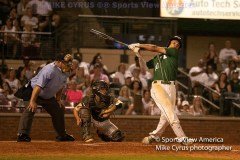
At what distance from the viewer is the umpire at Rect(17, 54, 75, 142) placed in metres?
15.3

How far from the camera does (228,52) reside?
78.2ft

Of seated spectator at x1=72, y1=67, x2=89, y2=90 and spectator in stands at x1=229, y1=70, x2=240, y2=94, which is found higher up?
seated spectator at x1=72, y1=67, x2=89, y2=90

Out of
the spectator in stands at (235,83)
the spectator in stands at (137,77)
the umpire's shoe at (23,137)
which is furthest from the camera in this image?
the spectator in stands at (235,83)

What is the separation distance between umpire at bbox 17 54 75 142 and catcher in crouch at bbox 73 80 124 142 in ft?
1.37

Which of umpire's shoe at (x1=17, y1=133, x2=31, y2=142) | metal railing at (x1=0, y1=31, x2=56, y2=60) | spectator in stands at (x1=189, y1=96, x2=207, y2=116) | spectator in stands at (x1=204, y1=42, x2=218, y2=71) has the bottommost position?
spectator in stands at (x1=189, y1=96, x2=207, y2=116)

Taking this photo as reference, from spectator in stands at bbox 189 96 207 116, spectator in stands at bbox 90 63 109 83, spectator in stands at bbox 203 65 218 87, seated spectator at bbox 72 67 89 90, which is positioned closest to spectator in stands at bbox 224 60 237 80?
spectator in stands at bbox 203 65 218 87

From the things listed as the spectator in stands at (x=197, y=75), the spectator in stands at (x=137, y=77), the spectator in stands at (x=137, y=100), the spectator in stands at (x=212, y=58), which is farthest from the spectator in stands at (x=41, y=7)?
the spectator in stands at (x=212, y=58)

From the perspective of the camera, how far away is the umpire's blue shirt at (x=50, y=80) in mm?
15344

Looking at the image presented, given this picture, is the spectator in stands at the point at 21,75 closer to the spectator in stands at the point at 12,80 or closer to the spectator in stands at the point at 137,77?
the spectator in stands at the point at 12,80

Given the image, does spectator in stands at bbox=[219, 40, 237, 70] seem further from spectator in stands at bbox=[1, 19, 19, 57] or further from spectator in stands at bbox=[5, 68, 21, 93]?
spectator in stands at bbox=[5, 68, 21, 93]

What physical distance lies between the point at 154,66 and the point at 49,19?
8855 mm

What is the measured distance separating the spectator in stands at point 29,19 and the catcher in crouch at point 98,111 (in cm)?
731

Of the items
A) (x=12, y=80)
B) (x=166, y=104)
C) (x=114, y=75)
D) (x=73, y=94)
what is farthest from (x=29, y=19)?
(x=166, y=104)

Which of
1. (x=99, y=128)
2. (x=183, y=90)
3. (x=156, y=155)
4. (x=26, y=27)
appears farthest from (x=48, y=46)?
(x=156, y=155)
